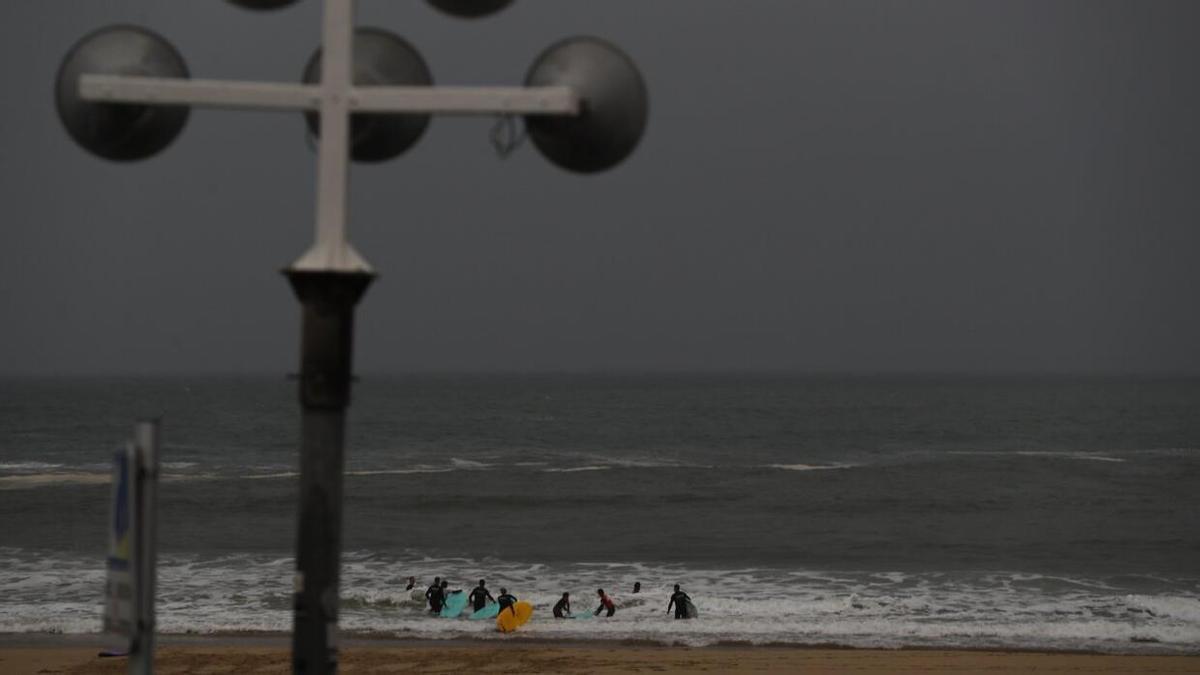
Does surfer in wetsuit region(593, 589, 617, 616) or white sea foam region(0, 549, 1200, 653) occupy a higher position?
surfer in wetsuit region(593, 589, 617, 616)

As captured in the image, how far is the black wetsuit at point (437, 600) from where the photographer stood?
21641 mm

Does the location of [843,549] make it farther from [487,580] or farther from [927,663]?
[927,663]

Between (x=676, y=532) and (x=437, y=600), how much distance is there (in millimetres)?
15166

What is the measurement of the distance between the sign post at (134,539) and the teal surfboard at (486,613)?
58.4 ft

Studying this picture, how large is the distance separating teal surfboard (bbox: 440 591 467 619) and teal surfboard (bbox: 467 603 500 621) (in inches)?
12.6

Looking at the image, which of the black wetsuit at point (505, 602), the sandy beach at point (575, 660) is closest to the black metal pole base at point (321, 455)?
the sandy beach at point (575, 660)

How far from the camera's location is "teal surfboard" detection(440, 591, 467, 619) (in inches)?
840

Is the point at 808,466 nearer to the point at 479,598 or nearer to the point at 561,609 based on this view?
the point at 561,609

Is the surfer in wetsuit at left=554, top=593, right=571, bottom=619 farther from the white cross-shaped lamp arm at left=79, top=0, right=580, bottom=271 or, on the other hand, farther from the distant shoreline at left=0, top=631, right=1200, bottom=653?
the white cross-shaped lamp arm at left=79, top=0, right=580, bottom=271

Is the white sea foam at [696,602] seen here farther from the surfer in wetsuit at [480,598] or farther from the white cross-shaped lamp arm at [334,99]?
the white cross-shaped lamp arm at [334,99]

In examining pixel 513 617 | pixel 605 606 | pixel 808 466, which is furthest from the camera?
pixel 808 466

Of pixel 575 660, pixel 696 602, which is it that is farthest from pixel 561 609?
pixel 575 660

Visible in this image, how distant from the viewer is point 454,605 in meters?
21.6

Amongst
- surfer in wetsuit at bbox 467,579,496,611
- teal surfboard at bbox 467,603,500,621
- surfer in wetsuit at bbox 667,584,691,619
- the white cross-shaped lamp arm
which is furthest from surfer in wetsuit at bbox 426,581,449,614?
the white cross-shaped lamp arm
